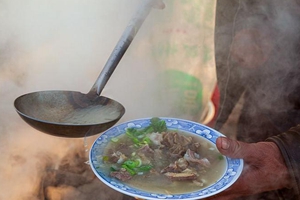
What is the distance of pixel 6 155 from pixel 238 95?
135cm

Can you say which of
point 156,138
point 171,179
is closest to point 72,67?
point 156,138

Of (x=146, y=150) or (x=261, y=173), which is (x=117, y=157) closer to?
(x=146, y=150)

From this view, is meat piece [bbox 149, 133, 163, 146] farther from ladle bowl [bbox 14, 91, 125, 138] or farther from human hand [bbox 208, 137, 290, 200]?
human hand [bbox 208, 137, 290, 200]

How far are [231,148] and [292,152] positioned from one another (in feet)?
1.24

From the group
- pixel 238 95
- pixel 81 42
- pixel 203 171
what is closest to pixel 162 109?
pixel 238 95

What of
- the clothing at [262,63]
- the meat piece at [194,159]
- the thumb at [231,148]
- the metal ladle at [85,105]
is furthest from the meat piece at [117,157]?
the clothing at [262,63]

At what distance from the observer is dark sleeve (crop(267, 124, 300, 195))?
4.81 ft

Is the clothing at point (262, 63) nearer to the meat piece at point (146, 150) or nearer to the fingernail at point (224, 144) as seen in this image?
the fingernail at point (224, 144)

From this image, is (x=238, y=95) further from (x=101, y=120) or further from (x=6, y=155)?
(x=6, y=155)

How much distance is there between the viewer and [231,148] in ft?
4.21

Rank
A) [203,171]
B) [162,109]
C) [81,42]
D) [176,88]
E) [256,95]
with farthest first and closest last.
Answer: [176,88]
[162,109]
[256,95]
[81,42]
[203,171]

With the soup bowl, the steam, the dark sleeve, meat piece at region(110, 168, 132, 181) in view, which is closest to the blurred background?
the steam

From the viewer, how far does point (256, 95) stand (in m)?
1.97

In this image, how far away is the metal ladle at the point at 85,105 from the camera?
52.6 inches
